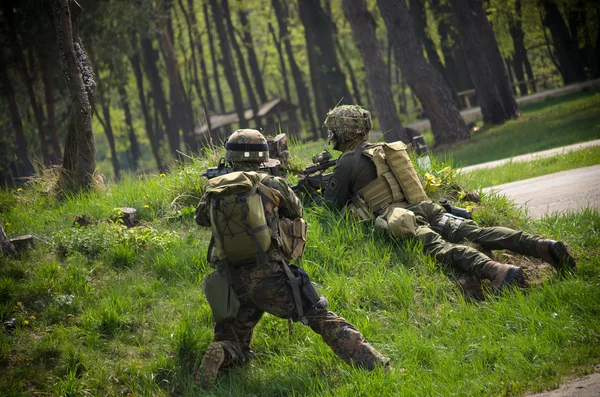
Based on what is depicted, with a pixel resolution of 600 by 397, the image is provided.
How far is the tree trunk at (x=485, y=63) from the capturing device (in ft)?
67.5

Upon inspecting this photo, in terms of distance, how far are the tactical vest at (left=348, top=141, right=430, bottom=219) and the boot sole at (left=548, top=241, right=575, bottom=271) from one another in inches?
59.9

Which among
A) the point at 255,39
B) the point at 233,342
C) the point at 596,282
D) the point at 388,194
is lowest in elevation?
the point at 596,282

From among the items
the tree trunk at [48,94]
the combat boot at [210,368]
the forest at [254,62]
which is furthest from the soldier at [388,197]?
the tree trunk at [48,94]

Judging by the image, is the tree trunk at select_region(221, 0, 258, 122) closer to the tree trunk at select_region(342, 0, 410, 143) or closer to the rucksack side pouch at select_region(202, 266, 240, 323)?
the tree trunk at select_region(342, 0, 410, 143)

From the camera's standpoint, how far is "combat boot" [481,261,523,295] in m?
5.75

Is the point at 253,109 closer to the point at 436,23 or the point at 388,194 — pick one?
the point at 436,23

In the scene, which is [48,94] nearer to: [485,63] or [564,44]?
[485,63]

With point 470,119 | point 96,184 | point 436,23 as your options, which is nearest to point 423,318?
point 96,184

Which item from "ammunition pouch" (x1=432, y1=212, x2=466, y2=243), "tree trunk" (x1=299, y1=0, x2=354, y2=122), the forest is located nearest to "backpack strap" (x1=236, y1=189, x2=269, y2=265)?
"ammunition pouch" (x1=432, y1=212, x2=466, y2=243)

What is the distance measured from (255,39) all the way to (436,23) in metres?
14.4

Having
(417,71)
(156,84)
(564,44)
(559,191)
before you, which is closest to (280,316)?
(559,191)

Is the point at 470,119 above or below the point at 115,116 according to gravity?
below

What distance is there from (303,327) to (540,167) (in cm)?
718

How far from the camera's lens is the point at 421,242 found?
6609 mm
